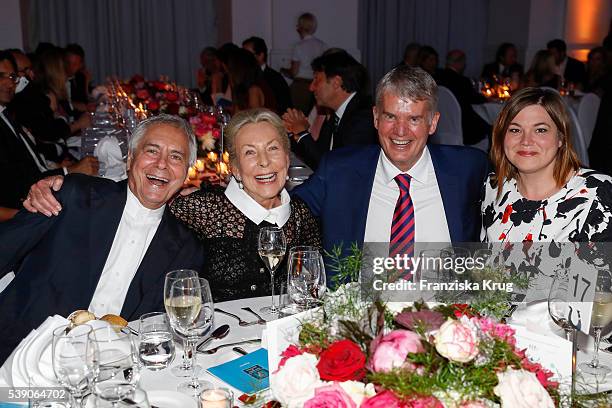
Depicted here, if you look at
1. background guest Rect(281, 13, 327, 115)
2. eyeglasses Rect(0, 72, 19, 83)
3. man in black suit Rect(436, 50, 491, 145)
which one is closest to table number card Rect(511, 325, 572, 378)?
eyeglasses Rect(0, 72, 19, 83)

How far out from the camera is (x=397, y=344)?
106cm

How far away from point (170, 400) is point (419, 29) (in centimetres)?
1221

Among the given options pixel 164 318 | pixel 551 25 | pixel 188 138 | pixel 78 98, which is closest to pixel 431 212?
pixel 188 138

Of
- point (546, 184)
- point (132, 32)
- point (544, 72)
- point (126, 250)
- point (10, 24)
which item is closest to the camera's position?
point (126, 250)

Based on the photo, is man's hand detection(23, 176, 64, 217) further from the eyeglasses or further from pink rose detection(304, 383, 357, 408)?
the eyeglasses

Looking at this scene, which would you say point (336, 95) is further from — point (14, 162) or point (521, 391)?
point (521, 391)

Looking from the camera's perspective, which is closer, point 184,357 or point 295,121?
point 184,357

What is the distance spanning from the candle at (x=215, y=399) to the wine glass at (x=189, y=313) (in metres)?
0.31

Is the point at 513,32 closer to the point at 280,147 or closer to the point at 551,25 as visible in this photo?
the point at 551,25

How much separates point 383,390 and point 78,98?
28.0 feet

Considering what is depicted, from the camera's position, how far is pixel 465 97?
23.4 ft

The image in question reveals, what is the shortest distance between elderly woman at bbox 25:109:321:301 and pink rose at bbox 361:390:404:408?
1476 mm

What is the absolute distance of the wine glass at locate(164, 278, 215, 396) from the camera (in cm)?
158

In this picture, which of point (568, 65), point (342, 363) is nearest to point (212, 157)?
point (342, 363)
